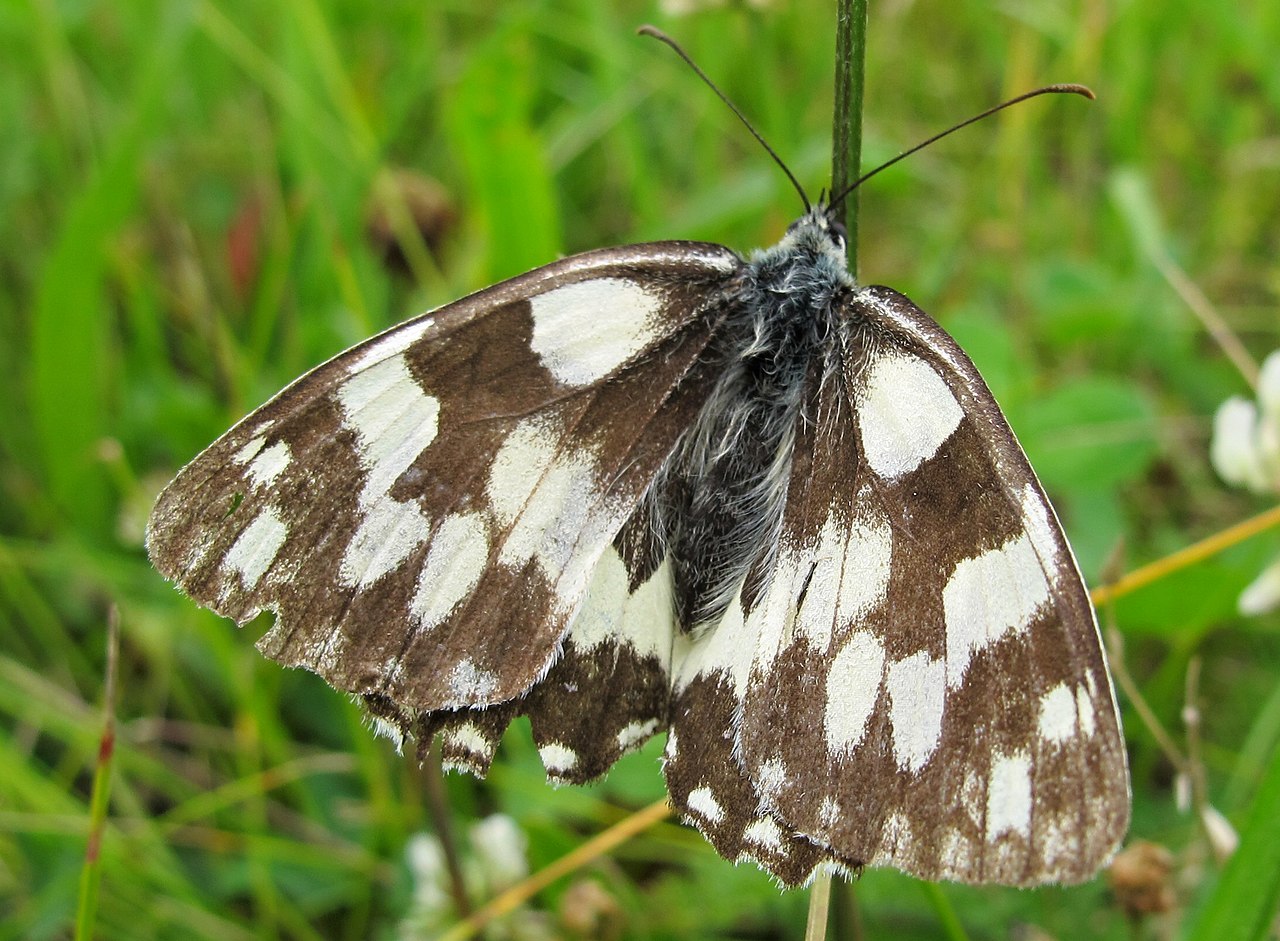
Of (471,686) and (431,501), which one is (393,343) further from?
(471,686)

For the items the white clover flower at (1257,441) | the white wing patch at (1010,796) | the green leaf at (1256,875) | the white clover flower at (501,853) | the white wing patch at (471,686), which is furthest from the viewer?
the white clover flower at (501,853)

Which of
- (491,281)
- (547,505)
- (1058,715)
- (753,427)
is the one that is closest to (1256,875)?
(1058,715)

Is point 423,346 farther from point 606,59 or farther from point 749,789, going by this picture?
point 606,59

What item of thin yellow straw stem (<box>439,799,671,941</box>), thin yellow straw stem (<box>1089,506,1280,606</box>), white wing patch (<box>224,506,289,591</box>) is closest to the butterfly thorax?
white wing patch (<box>224,506,289,591</box>)

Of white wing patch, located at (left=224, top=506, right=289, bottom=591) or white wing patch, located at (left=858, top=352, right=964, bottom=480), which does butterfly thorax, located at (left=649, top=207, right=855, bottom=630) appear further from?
white wing patch, located at (left=224, top=506, right=289, bottom=591)

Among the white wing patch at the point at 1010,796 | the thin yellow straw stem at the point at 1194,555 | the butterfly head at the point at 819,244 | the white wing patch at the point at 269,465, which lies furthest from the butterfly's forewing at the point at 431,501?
the thin yellow straw stem at the point at 1194,555

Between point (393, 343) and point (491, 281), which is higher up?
point (491, 281)

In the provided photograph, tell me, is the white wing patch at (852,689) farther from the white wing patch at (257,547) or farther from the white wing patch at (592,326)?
the white wing patch at (257,547)
